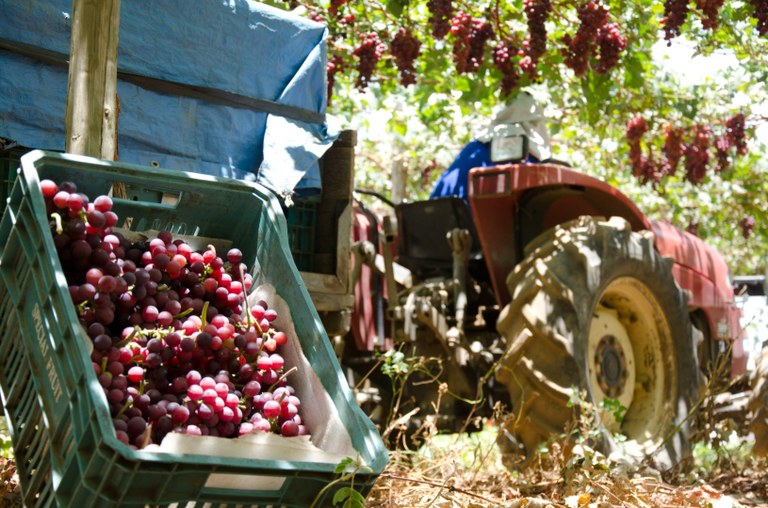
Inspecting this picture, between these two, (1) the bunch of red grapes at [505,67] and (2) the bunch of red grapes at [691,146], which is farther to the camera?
(2) the bunch of red grapes at [691,146]

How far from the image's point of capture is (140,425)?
188cm

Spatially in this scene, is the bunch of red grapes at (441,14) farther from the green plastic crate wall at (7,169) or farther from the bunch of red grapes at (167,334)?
the bunch of red grapes at (167,334)

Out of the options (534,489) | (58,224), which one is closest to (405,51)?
(534,489)

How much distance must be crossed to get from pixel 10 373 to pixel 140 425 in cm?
46

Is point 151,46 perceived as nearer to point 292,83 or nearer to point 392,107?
point 292,83

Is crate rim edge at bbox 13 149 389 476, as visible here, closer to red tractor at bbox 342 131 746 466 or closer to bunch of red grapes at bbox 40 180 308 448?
bunch of red grapes at bbox 40 180 308 448

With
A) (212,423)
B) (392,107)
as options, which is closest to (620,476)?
(212,423)

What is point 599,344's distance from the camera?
457 centimetres

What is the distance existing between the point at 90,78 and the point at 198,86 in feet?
2.83

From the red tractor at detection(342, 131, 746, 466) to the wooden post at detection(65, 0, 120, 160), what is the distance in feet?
6.02

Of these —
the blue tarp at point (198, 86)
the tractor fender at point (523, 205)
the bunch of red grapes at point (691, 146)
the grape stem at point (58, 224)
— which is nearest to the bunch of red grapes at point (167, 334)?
the grape stem at point (58, 224)

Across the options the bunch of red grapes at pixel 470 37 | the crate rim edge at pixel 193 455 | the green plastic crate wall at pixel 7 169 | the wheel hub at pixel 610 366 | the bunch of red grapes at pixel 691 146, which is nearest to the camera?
the crate rim edge at pixel 193 455

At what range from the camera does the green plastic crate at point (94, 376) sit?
175cm

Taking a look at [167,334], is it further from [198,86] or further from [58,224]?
[198,86]
